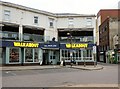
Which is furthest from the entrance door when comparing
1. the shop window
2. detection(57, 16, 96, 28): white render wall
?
the shop window

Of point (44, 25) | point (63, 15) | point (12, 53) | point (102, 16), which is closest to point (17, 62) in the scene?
point (12, 53)

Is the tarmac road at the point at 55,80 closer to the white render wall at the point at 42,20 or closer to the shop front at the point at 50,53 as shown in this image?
the white render wall at the point at 42,20

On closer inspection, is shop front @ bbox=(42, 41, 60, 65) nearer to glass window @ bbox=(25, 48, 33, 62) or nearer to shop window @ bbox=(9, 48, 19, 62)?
glass window @ bbox=(25, 48, 33, 62)

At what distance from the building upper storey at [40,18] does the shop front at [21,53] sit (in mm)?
4001

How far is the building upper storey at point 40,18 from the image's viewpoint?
4711cm

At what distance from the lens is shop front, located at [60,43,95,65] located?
54.8m

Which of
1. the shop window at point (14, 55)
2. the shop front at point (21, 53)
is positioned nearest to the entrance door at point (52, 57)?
the shop front at point (21, 53)

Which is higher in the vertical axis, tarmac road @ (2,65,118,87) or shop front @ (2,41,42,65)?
shop front @ (2,41,42,65)

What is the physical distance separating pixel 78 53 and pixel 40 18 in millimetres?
9978

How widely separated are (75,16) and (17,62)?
17563mm

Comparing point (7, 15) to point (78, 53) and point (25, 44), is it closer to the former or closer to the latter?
point (25, 44)

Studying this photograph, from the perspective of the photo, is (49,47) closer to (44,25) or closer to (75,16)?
(44,25)

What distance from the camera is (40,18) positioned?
53656 millimetres

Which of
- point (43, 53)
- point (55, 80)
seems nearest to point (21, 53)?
point (43, 53)
